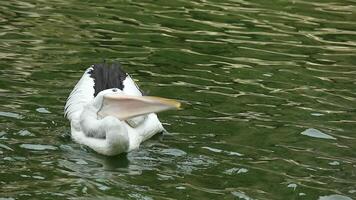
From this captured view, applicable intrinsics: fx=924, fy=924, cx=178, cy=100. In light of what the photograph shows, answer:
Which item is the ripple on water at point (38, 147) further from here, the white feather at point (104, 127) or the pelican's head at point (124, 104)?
the pelican's head at point (124, 104)

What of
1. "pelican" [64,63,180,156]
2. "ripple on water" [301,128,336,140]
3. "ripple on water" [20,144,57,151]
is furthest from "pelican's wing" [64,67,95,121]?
"ripple on water" [301,128,336,140]

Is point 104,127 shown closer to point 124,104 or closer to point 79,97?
point 124,104

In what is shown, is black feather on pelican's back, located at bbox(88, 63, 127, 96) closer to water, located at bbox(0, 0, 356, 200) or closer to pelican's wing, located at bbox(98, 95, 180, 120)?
water, located at bbox(0, 0, 356, 200)

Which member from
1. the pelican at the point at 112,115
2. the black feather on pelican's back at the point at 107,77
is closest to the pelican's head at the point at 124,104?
the pelican at the point at 112,115

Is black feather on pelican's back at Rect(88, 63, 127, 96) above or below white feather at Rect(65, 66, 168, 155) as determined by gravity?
above

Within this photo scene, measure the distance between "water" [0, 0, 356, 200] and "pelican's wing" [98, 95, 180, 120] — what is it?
1.23 ft

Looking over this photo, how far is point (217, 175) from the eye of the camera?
24.5 ft

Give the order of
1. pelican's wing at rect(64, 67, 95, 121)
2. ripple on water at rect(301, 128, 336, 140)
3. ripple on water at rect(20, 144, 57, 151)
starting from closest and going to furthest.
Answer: ripple on water at rect(20, 144, 57, 151), ripple on water at rect(301, 128, 336, 140), pelican's wing at rect(64, 67, 95, 121)

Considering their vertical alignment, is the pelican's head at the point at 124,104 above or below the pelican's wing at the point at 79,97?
above

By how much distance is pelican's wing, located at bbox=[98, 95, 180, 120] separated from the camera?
7.71 meters

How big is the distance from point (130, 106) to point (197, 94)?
6.30 ft

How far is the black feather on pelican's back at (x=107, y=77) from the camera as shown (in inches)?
354

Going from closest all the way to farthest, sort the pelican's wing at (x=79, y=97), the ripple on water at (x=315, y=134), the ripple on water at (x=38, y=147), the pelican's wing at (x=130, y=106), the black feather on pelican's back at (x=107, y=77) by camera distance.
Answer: the pelican's wing at (x=130, y=106), the ripple on water at (x=38, y=147), the ripple on water at (x=315, y=134), the pelican's wing at (x=79, y=97), the black feather on pelican's back at (x=107, y=77)

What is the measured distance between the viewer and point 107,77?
29.8 feet
